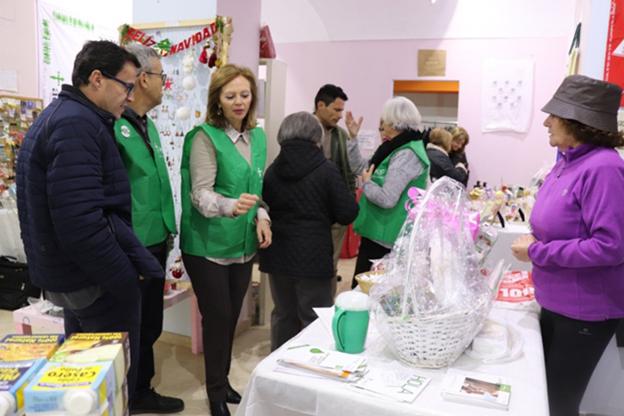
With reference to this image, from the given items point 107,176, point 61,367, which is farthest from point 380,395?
point 107,176

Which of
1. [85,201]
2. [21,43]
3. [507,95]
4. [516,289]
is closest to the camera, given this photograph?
[85,201]

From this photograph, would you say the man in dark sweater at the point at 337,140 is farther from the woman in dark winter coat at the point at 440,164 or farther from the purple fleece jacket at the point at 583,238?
the purple fleece jacket at the point at 583,238

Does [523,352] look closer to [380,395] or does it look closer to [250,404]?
[380,395]

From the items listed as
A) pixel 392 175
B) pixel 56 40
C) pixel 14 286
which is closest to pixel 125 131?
pixel 392 175

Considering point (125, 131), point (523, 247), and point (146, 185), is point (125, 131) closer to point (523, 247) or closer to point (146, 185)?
point (146, 185)

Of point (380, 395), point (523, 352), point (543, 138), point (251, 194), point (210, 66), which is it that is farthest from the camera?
point (543, 138)

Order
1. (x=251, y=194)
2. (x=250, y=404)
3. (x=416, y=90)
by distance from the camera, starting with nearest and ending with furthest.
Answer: (x=250, y=404) → (x=251, y=194) → (x=416, y=90)

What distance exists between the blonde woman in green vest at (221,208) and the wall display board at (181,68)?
71 centimetres

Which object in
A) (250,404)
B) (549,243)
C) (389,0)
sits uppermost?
(389,0)

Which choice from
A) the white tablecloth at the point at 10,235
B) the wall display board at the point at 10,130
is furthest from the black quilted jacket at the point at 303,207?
the wall display board at the point at 10,130

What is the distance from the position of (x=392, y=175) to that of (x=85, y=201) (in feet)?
5.00

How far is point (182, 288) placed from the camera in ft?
9.39

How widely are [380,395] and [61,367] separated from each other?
0.62 m

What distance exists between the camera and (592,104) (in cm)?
153
